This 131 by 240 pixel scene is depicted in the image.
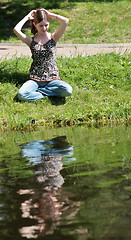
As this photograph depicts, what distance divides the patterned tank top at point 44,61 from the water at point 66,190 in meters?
3.29

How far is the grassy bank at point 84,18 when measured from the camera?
17.1 meters

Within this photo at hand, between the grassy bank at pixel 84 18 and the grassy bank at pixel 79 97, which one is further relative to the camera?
the grassy bank at pixel 84 18

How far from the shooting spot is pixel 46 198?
275cm

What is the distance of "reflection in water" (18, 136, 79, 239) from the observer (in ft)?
7.38

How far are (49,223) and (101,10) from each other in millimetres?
19766

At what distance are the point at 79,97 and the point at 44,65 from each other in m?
0.99

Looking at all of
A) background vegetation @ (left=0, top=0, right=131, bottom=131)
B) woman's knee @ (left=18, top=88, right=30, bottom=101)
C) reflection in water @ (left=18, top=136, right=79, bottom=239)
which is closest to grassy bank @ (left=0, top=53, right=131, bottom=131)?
background vegetation @ (left=0, top=0, right=131, bottom=131)

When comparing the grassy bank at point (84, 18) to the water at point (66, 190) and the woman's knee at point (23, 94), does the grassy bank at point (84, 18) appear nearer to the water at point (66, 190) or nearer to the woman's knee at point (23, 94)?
the woman's knee at point (23, 94)

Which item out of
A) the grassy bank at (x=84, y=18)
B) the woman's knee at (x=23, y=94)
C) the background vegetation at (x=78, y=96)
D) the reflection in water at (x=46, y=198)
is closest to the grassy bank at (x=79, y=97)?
the background vegetation at (x=78, y=96)

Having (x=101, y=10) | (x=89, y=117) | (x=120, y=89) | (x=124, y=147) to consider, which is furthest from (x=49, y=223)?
(x=101, y=10)

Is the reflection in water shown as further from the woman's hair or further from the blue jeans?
the woman's hair

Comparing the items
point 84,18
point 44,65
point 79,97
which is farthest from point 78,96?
point 84,18

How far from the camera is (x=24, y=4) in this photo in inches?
915

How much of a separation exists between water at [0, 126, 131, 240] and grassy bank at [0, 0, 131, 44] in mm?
11349
